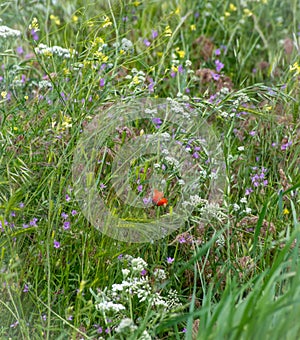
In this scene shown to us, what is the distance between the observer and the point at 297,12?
502 cm

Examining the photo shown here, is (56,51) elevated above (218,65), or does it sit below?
above

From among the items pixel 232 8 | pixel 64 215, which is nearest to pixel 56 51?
pixel 64 215

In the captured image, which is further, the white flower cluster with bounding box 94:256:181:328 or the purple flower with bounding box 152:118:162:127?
the purple flower with bounding box 152:118:162:127

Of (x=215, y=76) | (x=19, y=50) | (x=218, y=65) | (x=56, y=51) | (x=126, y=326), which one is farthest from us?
(x=19, y=50)

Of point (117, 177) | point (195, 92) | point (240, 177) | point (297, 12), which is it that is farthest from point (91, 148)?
point (297, 12)

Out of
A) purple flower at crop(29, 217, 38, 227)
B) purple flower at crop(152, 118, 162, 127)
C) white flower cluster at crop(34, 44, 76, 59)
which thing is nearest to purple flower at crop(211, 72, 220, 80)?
purple flower at crop(152, 118, 162, 127)

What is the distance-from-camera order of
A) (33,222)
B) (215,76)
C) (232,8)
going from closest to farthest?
1. (33,222)
2. (215,76)
3. (232,8)

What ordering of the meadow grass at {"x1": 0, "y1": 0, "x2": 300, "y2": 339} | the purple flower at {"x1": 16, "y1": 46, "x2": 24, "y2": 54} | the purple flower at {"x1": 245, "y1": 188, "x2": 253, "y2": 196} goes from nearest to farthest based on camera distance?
the meadow grass at {"x1": 0, "y1": 0, "x2": 300, "y2": 339}, the purple flower at {"x1": 245, "y1": 188, "x2": 253, "y2": 196}, the purple flower at {"x1": 16, "y1": 46, "x2": 24, "y2": 54}

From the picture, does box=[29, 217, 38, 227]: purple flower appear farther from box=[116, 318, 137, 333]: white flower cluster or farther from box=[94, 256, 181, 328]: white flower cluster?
box=[116, 318, 137, 333]: white flower cluster

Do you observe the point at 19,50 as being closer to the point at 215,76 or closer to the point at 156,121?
the point at 215,76

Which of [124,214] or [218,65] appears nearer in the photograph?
[124,214]

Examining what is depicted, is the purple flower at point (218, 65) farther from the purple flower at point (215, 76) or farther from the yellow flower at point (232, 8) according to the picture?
the yellow flower at point (232, 8)

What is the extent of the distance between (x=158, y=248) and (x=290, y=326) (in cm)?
94

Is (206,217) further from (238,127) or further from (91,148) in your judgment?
(238,127)
